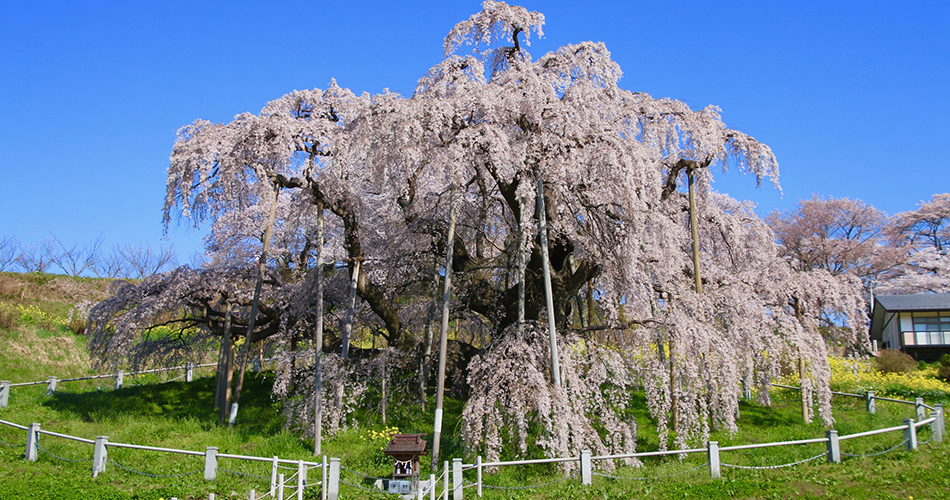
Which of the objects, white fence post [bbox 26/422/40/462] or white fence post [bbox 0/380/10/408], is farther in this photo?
white fence post [bbox 0/380/10/408]

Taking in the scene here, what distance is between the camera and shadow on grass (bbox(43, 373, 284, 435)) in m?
16.7

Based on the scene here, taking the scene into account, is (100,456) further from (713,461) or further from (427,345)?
(713,461)

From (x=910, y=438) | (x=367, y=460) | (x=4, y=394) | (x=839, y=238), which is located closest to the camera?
(x=910, y=438)

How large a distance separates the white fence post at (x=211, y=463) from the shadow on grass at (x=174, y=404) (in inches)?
143

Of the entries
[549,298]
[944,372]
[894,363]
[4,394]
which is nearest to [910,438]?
[549,298]

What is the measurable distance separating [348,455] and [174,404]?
24.0 feet

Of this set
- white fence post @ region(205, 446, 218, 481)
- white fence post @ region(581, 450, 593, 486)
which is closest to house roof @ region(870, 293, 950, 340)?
white fence post @ region(581, 450, 593, 486)

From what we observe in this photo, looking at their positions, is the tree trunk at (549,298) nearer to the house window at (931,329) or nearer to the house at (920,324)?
the house at (920,324)

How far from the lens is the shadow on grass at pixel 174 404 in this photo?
16650 millimetres

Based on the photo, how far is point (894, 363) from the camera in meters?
26.5

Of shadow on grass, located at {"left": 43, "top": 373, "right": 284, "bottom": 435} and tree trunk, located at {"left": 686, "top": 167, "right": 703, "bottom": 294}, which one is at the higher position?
tree trunk, located at {"left": 686, "top": 167, "right": 703, "bottom": 294}

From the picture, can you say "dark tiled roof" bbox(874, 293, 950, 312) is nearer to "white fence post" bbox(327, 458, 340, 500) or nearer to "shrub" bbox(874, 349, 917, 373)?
"shrub" bbox(874, 349, 917, 373)

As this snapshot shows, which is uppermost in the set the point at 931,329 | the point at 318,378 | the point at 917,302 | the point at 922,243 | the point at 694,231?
the point at 922,243

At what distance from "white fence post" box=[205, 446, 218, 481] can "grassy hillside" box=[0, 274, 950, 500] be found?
0.20 meters
